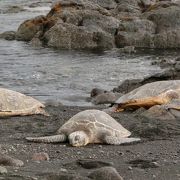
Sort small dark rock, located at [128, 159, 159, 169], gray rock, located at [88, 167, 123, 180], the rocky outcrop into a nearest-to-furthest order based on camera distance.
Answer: gray rock, located at [88, 167, 123, 180]
small dark rock, located at [128, 159, 159, 169]
the rocky outcrop

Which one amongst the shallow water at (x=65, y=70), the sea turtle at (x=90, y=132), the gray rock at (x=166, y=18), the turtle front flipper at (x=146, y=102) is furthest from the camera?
the gray rock at (x=166, y=18)

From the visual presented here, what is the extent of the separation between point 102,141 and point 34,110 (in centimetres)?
225

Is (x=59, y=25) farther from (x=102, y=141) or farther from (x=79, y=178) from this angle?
(x=79, y=178)

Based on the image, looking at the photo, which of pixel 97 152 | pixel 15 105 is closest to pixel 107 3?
pixel 15 105

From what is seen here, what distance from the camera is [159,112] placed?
930cm

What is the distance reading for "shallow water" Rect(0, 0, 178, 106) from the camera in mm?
14288

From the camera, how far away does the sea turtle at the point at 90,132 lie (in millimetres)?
7262

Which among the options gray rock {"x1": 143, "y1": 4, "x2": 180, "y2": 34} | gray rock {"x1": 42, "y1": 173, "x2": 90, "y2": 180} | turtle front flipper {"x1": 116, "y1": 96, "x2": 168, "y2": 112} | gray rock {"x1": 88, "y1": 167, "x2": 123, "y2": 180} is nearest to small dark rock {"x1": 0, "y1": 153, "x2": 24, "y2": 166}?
gray rock {"x1": 42, "y1": 173, "x2": 90, "y2": 180}

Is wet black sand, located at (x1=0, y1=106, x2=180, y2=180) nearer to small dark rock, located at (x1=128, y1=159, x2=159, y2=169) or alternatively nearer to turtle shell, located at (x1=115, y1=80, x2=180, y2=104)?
small dark rock, located at (x1=128, y1=159, x2=159, y2=169)

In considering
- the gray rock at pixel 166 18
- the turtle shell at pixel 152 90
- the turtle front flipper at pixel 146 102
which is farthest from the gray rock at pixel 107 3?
the turtle front flipper at pixel 146 102

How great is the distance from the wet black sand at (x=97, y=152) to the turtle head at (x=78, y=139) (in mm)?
74

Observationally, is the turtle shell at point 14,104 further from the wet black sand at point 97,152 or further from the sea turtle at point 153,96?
the sea turtle at point 153,96

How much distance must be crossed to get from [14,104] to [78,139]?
84.4 inches

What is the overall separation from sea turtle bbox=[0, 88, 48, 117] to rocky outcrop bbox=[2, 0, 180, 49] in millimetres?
13439
